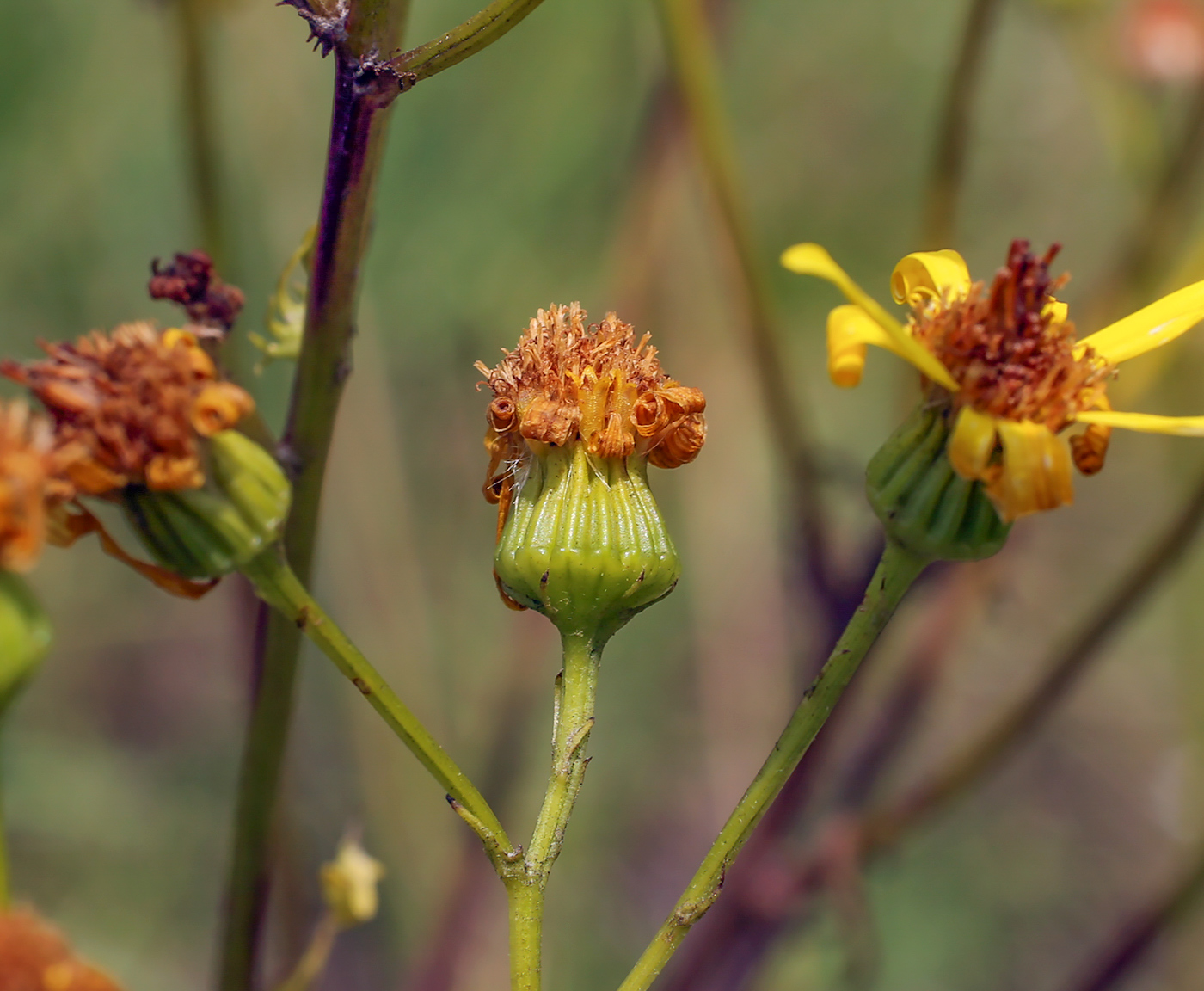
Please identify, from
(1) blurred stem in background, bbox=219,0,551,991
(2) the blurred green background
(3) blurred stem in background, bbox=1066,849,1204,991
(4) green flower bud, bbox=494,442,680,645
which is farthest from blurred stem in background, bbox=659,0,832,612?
(1) blurred stem in background, bbox=219,0,551,991

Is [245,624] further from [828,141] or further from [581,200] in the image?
[828,141]

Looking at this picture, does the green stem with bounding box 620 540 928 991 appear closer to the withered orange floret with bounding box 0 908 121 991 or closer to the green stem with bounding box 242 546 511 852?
the green stem with bounding box 242 546 511 852

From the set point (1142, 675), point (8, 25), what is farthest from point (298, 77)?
point (1142, 675)

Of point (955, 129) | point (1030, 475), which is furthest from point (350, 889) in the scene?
point (955, 129)

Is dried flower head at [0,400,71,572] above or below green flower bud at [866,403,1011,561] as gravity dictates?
above

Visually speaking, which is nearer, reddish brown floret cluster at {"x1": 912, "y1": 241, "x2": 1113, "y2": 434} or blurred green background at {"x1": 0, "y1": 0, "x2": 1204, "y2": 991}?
reddish brown floret cluster at {"x1": 912, "y1": 241, "x2": 1113, "y2": 434}

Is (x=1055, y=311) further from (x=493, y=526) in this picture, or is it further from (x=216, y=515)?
(x=493, y=526)
